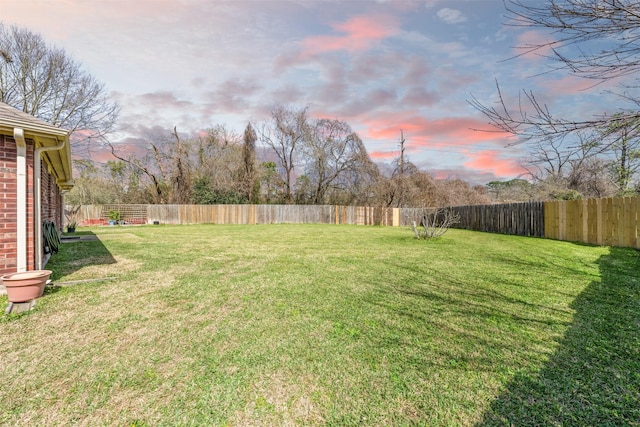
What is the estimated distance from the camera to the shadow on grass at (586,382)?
157 cm

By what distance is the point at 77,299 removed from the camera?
3.69 metres

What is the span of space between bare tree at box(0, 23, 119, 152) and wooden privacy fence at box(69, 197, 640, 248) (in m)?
6.57

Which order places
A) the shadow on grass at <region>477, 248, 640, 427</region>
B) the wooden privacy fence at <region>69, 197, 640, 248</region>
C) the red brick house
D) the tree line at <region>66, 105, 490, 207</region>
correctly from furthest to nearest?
the tree line at <region>66, 105, 490, 207</region>, the wooden privacy fence at <region>69, 197, 640, 248</region>, the red brick house, the shadow on grass at <region>477, 248, 640, 427</region>

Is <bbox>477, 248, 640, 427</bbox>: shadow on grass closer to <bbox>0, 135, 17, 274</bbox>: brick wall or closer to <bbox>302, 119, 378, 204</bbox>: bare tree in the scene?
<bbox>0, 135, 17, 274</bbox>: brick wall

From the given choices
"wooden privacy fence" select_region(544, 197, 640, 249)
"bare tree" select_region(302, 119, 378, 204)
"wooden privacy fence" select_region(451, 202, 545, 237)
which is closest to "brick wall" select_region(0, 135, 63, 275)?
"wooden privacy fence" select_region(544, 197, 640, 249)

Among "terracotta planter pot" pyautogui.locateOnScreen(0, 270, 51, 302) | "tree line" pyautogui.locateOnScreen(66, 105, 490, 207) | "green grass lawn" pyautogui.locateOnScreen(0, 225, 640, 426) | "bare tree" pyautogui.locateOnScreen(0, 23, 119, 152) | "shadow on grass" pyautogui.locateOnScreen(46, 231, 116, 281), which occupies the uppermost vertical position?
"bare tree" pyautogui.locateOnScreen(0, 23, 119, 152)

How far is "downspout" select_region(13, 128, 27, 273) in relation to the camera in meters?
3.89

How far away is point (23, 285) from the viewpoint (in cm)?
343

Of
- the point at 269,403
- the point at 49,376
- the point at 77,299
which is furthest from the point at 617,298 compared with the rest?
the point at 77,299

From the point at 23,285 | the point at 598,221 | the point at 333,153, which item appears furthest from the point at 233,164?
the point at 598,221

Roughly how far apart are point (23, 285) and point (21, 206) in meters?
1.16

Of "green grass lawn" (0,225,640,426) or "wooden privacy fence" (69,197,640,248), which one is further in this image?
"wooden privacy fence" (69,197,640,248)

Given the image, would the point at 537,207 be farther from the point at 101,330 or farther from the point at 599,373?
the point at 101,330

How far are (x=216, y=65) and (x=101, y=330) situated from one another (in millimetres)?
10026
